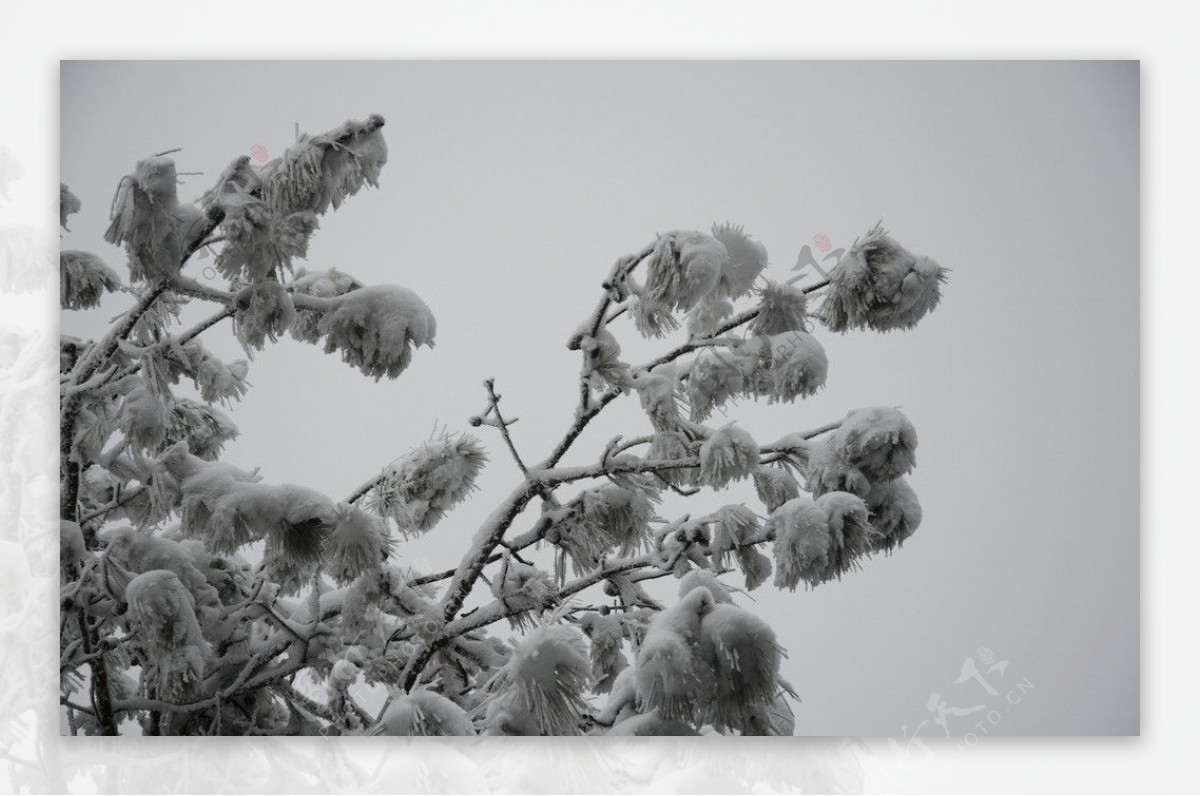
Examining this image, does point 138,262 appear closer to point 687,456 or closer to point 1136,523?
point 687,456

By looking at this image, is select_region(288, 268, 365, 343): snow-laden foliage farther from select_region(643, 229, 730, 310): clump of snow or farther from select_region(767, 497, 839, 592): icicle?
select_region(767, 497, 839, 592): icicle

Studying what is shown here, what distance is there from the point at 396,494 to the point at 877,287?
0.84 meters

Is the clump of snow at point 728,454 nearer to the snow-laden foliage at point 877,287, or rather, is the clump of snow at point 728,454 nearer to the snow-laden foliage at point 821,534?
the snow-laden foliage at point 821,534

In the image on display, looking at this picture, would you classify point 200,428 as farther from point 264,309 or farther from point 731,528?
point 731,528

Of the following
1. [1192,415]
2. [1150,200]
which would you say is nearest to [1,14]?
[1150,200]

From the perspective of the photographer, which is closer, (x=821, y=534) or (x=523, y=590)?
(x=821, y=534)

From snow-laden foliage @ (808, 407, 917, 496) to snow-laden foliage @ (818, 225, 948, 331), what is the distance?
0.17 metres

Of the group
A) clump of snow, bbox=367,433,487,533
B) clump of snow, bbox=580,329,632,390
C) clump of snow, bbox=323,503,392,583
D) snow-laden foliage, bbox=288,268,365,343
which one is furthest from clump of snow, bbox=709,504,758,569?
snow-laden foliage, bbox=288,268,365,343

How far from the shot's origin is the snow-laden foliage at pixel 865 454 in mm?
1855

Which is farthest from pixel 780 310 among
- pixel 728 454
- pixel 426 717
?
pixel 426 717

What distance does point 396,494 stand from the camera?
200cm

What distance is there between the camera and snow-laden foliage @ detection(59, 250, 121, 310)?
201cm

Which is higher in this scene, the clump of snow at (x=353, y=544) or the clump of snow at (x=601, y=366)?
the clump of snow at (x=601, y=366)

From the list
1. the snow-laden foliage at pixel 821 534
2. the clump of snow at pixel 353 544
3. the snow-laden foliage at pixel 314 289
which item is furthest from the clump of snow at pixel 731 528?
the snow-laden foliage at pixel 314 289
